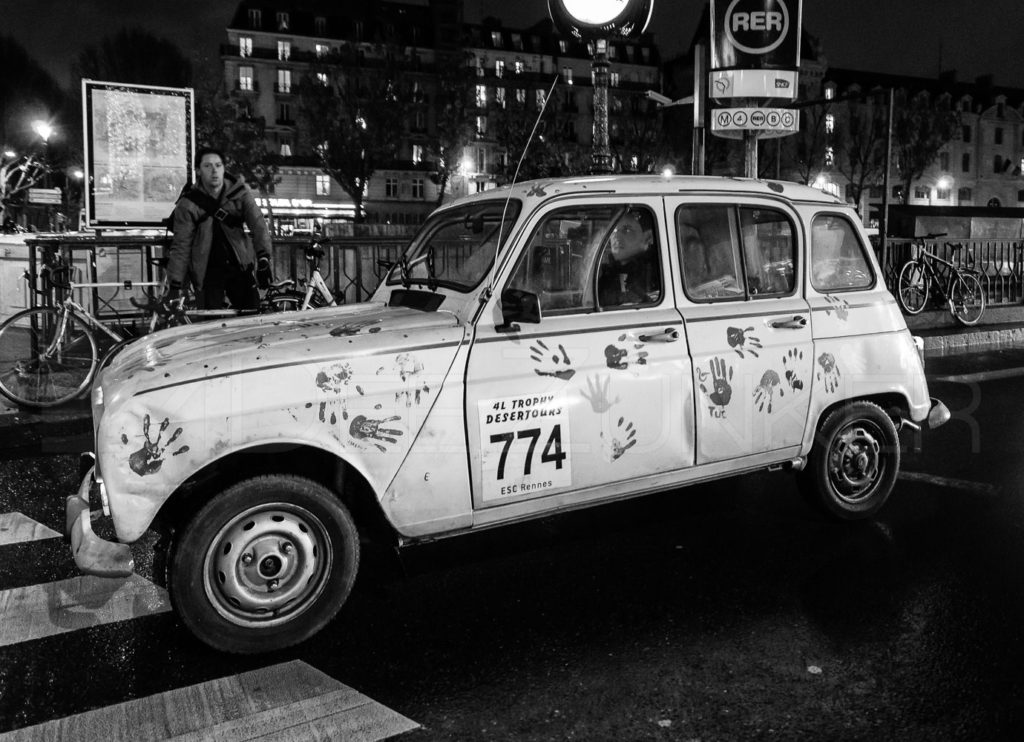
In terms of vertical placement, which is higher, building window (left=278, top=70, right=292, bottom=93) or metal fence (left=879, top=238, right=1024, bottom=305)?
building window (left=278, top=70, right=292, bottom=93)

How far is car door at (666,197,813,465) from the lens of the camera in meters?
4.99

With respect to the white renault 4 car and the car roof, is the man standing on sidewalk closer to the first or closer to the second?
the white renault 4 car

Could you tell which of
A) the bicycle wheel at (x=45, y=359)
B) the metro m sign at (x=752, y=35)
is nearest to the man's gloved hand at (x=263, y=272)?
the bicycle wheel at (x=45, y=359)

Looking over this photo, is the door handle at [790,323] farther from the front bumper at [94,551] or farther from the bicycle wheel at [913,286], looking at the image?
the bicycle wheel at [913,286]

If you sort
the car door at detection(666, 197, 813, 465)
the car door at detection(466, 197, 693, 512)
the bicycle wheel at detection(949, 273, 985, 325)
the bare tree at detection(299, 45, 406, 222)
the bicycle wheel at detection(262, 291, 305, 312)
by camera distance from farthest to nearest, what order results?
the bare tree at detection(299, 45, 406, 222) < the bicycle wheel at detection(949, 273, 985, 325) < the bicycle wheel at detection(262, 291, 305, 312) < the car door at detection(666, 197, 813, 465) < the car door at detection(466, 197, 693, 512)

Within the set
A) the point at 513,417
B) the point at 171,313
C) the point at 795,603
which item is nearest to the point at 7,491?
the point at 171,313

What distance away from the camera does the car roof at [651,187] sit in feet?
15.6

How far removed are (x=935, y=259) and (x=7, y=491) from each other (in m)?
14.5

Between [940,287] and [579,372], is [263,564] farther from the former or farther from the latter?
[940,287]

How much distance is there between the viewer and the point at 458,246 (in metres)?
5.09

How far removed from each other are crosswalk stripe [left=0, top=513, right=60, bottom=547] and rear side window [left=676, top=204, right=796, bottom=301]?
384cm

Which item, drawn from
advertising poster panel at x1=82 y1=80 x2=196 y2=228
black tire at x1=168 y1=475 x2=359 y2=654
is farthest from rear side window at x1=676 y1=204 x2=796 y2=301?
advertising poster panel at x1=82 y1=80 x2=196 y2=228

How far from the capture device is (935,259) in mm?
16438

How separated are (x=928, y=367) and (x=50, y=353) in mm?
10108
